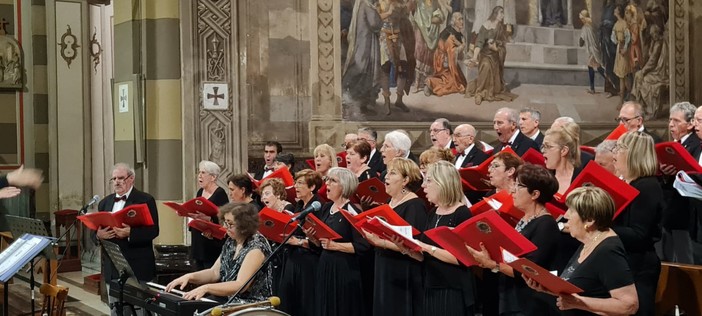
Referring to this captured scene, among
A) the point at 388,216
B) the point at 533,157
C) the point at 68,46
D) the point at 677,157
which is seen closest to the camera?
the point at 388,216

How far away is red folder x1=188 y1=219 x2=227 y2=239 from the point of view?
313 inches

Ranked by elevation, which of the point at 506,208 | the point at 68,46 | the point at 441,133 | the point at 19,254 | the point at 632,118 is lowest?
the point at 19,254

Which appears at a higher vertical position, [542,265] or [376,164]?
[376,164]

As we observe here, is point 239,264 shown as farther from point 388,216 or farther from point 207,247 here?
point 207,247

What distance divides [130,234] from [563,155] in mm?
3792

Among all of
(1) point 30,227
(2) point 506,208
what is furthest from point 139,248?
(2) point 506,208

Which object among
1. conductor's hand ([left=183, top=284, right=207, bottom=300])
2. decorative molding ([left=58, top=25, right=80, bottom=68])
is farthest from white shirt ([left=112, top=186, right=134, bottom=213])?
decorative molding ([left=58, top=25, right=80, bottom=68])

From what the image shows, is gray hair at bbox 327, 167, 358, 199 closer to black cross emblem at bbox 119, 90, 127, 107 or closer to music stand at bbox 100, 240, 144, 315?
music stand at bbox 100, 240, 144, 315

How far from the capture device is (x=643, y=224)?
5.35 meters

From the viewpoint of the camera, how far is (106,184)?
1396 cm

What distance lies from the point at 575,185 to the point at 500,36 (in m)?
7.71

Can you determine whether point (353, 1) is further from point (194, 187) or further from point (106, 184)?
point (106, 184)

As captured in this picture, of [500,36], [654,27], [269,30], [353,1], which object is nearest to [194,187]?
[269,30]

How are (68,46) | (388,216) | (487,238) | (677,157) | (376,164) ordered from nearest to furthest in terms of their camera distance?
(487,238)
(388,216)
(677,157)
(376,164)
(68,46)
